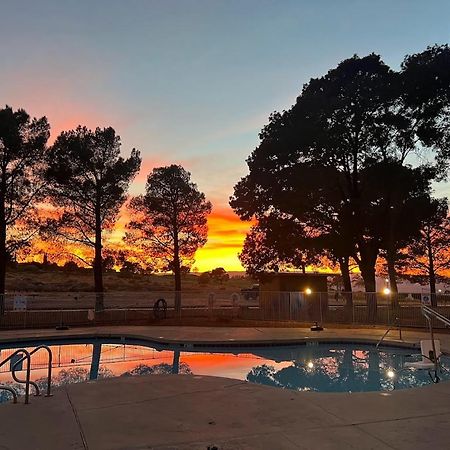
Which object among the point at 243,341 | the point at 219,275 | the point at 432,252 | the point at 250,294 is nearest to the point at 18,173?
the point at 243,341

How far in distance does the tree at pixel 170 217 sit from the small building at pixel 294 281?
19.4 ft

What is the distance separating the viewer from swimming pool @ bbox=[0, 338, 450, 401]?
11266mm

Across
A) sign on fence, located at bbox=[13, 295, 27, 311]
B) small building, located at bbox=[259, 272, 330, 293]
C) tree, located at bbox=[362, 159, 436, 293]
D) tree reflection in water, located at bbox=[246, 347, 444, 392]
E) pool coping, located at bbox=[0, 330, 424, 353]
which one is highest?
tree, located at bbox=[362, 159, 436, 293]

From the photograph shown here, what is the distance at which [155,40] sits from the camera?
1647 cm

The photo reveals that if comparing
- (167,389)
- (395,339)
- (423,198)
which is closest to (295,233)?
(423,198)

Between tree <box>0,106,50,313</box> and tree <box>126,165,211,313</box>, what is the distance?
667 cm

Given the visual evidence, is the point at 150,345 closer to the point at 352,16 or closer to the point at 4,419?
the point at 4,419

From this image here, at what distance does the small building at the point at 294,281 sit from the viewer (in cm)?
2758

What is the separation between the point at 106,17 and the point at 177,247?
17964 mm

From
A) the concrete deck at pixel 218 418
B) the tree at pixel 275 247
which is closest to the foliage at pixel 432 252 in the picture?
the tree at pixel 275 247

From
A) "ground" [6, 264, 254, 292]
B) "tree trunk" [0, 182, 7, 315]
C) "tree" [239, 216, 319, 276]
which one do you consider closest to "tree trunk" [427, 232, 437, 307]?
"tree" [239, 216, 319, 276]

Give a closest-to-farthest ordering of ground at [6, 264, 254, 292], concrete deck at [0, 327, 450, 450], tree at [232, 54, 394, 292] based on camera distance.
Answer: concrete deck at [0, 327, 450, 450] → tree at [232, 54, 394, 292] → ground at [6, 264, 254, 292]

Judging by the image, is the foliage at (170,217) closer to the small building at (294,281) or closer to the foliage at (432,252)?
the small building at (294,281)

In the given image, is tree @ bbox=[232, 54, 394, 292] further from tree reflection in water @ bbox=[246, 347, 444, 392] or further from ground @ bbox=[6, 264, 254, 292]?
ground @ bbox=[6, 264, 254, 292]
